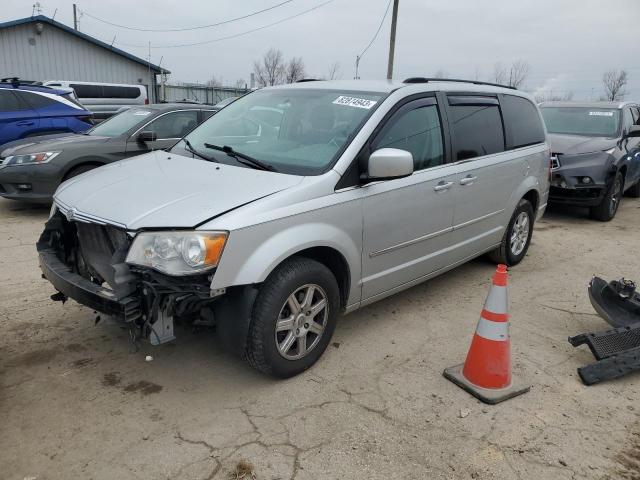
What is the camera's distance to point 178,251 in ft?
8.64

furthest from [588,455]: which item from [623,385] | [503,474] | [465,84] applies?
[465,84]

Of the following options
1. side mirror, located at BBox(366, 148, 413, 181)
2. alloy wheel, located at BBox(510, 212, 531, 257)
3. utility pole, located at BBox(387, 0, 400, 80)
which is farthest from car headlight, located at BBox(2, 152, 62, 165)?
utility pole, located at BBox(387, 0, 400, 80)

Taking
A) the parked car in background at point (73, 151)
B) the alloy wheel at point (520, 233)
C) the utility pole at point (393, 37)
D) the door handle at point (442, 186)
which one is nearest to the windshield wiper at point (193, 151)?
the door handle at point (442, 186)

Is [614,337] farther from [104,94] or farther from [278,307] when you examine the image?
[104,94]

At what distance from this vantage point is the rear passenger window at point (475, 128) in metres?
4.23

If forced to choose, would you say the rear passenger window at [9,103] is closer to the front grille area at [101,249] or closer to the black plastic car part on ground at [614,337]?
the front grille area at [101,249]

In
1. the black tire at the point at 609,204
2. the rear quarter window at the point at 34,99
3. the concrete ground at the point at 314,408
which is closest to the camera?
the concrete ground at the point at 314,408

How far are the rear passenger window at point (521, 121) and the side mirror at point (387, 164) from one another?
224 centimetres

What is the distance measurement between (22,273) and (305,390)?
10.6 feet

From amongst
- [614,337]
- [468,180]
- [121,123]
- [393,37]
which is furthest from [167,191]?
[393,37]

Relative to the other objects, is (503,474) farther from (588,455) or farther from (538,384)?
(538,384)

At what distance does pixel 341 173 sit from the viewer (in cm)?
322

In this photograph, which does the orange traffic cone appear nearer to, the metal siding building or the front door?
the front door

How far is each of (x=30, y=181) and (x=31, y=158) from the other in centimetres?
31
